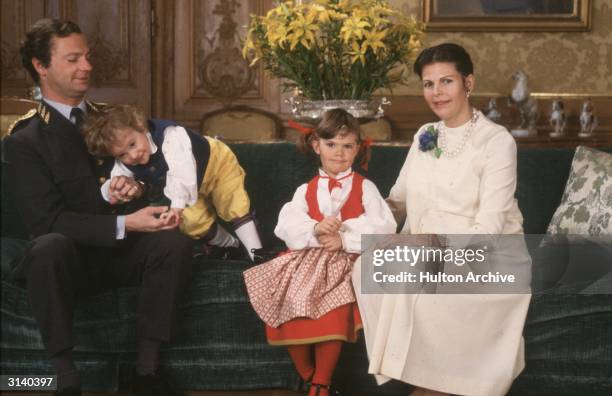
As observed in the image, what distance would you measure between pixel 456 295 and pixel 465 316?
62mm

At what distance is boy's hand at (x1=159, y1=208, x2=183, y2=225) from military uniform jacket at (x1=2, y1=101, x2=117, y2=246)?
157mm

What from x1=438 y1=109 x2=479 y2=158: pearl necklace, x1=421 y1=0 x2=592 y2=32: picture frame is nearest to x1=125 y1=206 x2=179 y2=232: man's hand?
x1=438 y1=109 x2=479 y2=158: pearl necklace

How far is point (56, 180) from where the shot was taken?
8.94ft

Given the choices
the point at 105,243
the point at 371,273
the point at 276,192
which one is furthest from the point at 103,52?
the point at 371,273

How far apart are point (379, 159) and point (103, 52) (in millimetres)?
2949

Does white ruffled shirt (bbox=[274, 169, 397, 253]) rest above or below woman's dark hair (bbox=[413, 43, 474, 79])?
below

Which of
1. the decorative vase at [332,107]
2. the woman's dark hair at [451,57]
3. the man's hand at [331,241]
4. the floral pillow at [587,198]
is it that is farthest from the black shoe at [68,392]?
the floral pillow at [587,198]

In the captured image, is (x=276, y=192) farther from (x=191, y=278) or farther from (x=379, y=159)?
(x=191, y=278)

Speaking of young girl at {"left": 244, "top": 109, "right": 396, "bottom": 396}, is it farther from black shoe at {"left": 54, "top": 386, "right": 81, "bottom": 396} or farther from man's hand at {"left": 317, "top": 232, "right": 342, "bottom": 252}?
black shoe at {"left": 54, "top": 386, "right": 81, "bottom": 396}

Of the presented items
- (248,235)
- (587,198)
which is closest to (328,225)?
(248,235)

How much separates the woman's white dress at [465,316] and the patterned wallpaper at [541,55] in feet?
10.2

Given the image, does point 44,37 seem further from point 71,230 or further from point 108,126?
point 71,230

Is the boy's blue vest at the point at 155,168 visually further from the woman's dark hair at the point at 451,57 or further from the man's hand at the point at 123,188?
the woman's dark hair at the point at 451,57

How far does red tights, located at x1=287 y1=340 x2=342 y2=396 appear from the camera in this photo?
2.47 meters
